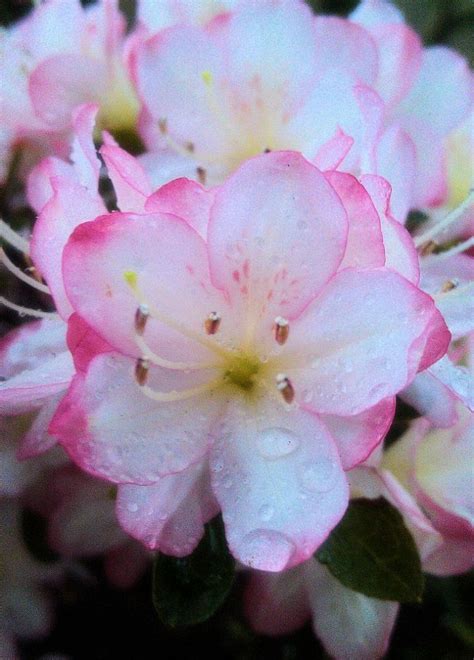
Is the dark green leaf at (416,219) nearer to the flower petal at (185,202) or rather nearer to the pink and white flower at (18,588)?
the flower petal at (185,202)

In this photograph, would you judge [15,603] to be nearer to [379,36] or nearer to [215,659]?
[215,659]

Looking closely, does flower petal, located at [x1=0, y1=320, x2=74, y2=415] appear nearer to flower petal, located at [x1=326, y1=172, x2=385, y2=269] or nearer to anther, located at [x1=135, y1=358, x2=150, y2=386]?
anther, located at [x1=135, y1=358, x2=150, y2=386]

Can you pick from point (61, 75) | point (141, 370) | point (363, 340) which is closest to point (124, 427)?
point (141, 370)

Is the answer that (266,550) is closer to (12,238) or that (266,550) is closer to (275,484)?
(275,484)

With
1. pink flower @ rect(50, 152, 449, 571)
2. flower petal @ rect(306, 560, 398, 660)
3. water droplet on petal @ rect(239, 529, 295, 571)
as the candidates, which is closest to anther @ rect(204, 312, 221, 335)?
pink flower @ rect(50, 152, 449, 571)

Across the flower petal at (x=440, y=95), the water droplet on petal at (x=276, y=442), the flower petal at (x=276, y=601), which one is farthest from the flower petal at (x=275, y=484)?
the flower petal at (x=440, y=95)

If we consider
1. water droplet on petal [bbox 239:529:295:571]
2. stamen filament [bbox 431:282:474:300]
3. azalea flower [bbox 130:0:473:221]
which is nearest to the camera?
water droplet on petal [bbox 239:529:295:571]

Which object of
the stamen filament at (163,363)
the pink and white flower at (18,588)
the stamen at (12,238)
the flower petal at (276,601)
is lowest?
the pink and white flower at (18,588)
